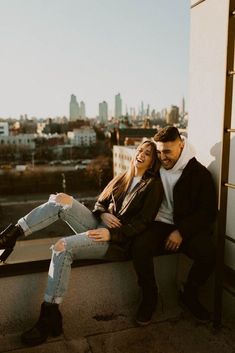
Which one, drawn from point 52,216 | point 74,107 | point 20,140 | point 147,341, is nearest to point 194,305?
point 147,341

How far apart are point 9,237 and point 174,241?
1278mm

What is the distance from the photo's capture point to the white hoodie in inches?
113

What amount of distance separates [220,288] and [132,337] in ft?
2.43

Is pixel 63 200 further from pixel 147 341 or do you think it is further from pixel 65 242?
pixel 147 341

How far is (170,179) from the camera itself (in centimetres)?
293

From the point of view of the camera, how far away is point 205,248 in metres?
2.64

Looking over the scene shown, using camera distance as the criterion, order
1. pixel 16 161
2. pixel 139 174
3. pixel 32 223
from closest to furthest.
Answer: pixel 32 223
pixel 139 174
pixel 16 161

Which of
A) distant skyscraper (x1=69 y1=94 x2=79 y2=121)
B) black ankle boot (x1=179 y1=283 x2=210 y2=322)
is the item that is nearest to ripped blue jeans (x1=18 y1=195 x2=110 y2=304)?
black ankle boot (x1=179 y1=283 x2=210 y2=322)

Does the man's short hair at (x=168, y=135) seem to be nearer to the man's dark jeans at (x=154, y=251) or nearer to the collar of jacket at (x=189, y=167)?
the collar of jacket at (x=189, y=167)

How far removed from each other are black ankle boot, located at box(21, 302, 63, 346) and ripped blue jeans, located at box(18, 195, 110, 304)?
0.19 feet

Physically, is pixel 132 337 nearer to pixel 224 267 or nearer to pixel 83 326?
pixel 83 326

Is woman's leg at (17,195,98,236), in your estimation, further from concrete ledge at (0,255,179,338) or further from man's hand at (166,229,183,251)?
man's hand at (166,229,183,251)

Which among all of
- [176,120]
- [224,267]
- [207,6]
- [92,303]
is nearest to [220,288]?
[224,267]

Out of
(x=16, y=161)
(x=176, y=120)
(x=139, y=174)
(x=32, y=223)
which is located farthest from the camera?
(x=176, y=120)
